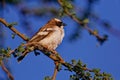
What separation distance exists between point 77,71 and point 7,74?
43 centimetres

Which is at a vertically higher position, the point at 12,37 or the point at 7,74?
the point at 12,37

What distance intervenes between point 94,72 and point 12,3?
3.88ft

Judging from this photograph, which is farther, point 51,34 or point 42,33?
point 51,34

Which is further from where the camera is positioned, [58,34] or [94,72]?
[58,34]

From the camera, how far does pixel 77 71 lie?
2.53 m

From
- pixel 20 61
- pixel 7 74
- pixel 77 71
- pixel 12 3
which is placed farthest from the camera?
pixel 12 3

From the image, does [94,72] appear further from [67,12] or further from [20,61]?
[20,61]

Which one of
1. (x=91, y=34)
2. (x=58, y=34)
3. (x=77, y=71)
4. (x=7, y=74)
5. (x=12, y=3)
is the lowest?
(x=7, y=74)

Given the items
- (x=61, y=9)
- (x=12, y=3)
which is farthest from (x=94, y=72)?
(x=12, y=3)

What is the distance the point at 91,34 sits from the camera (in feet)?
8.50

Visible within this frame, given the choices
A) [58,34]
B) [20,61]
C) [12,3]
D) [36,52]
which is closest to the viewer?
[36,52]

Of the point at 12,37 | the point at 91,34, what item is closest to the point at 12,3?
the point at 12,37

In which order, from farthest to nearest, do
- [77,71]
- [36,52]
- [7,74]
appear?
[36,52] → [77,71] → [7,74]

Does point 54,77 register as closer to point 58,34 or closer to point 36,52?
point 36,52
